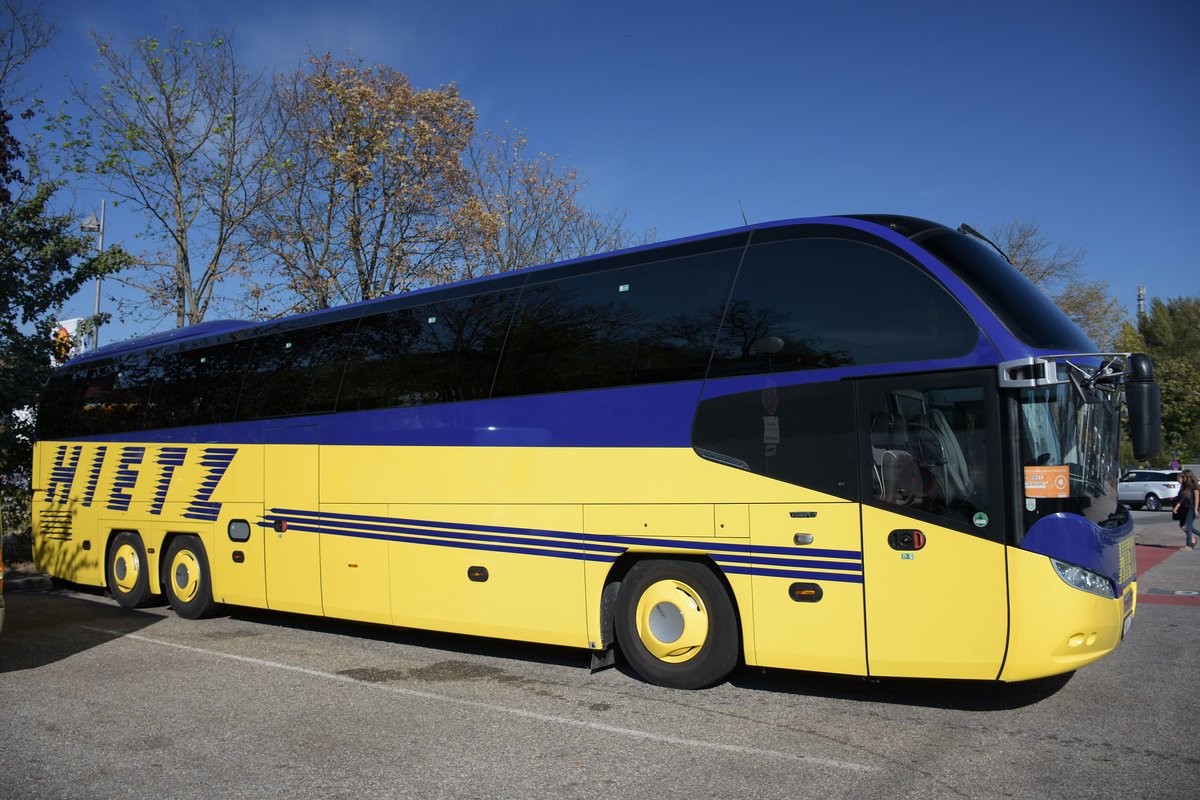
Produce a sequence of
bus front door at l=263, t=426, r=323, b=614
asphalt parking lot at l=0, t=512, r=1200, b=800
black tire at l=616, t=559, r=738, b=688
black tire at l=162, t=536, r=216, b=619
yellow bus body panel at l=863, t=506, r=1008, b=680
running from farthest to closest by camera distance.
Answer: black tire at l=162, t=536, r=216, b=619 → bus front door at l=263, t=426, r=323, b=614 → black tire at l=616, t=559, r=738, b=688 → yellow bus body panel at l=863, t=506, r=1008, b=680 → asphalt parking lot at l=0, t=512, r=1200, b=800

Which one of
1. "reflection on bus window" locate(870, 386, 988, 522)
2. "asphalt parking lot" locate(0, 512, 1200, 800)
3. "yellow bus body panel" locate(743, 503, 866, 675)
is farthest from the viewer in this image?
"yellow bus body panel" locate(743, 503, 866, 675)

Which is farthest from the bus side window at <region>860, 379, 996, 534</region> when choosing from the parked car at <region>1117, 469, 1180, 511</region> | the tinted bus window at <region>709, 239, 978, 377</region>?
the parked car at <region>1117, 469, 1180, 511</region>

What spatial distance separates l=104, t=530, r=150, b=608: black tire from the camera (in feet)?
38.9

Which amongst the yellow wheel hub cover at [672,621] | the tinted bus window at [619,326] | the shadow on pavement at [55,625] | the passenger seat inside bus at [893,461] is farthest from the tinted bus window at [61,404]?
the passenger seat inside bus at [893,461]

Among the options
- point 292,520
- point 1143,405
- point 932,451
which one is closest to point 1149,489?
point 1143,405

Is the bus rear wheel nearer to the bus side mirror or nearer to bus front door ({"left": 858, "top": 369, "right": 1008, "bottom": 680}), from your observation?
bus front door ({"left": 858, "top": 369, "right": 1008, "bottom": 680})

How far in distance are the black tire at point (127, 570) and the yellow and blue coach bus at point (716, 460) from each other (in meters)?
2.02

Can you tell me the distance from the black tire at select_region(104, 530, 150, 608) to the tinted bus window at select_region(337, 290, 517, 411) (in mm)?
4535

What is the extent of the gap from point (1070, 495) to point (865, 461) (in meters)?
1.28

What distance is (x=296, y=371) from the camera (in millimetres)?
10094

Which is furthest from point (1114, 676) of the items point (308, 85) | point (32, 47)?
point (308, 85)

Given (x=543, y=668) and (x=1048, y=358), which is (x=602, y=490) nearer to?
(x=543, y=668)

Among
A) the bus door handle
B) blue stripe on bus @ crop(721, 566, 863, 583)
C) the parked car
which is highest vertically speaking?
the bus door handle

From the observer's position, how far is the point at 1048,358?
5.82 m
